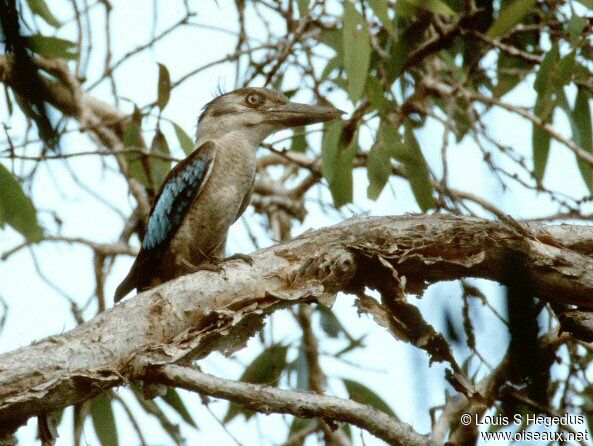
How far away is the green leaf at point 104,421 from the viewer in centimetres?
361

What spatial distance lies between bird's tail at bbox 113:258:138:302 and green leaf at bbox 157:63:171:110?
107cm

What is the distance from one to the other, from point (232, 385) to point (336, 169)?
7.61 feet

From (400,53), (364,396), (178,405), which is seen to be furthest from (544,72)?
(178,405)

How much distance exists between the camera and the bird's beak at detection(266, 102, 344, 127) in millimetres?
4504

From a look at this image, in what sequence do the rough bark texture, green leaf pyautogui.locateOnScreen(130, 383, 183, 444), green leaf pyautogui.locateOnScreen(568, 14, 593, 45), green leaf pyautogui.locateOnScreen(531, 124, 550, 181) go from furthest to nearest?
green leaf pyautogui.locateOnScreen(531, 124, 550, 181)
green leaf pyautogui.locateOnScreen(130, 383, 183, 444)
green leaf pyautogui.locateOnScreen(568, 14, 593, 45)
the rough bark texture

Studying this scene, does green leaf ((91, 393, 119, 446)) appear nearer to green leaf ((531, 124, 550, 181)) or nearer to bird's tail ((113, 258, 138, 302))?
bird's tail ((113, 258, 138, 302))

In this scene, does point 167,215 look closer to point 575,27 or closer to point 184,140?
point 184,140

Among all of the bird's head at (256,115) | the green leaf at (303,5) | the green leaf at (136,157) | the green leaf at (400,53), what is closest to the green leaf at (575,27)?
the green leaf at (400,53)

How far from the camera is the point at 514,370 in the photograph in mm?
904

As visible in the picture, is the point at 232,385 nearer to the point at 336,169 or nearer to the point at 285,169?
the point at 336,169

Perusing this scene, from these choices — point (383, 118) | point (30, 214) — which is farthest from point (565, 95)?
point (30, 214)

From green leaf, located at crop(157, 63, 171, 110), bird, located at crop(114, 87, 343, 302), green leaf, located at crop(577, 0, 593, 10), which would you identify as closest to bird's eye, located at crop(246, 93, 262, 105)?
bird, located at crop(114, 87, 343, 302)

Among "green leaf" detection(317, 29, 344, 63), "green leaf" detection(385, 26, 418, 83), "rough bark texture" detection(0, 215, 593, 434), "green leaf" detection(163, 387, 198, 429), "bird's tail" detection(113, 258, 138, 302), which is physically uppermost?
"green leaf" detection(317, 29, 344, 63)

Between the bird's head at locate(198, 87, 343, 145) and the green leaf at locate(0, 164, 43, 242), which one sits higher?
the bird's head at locate(198, 87, 343, 145)
